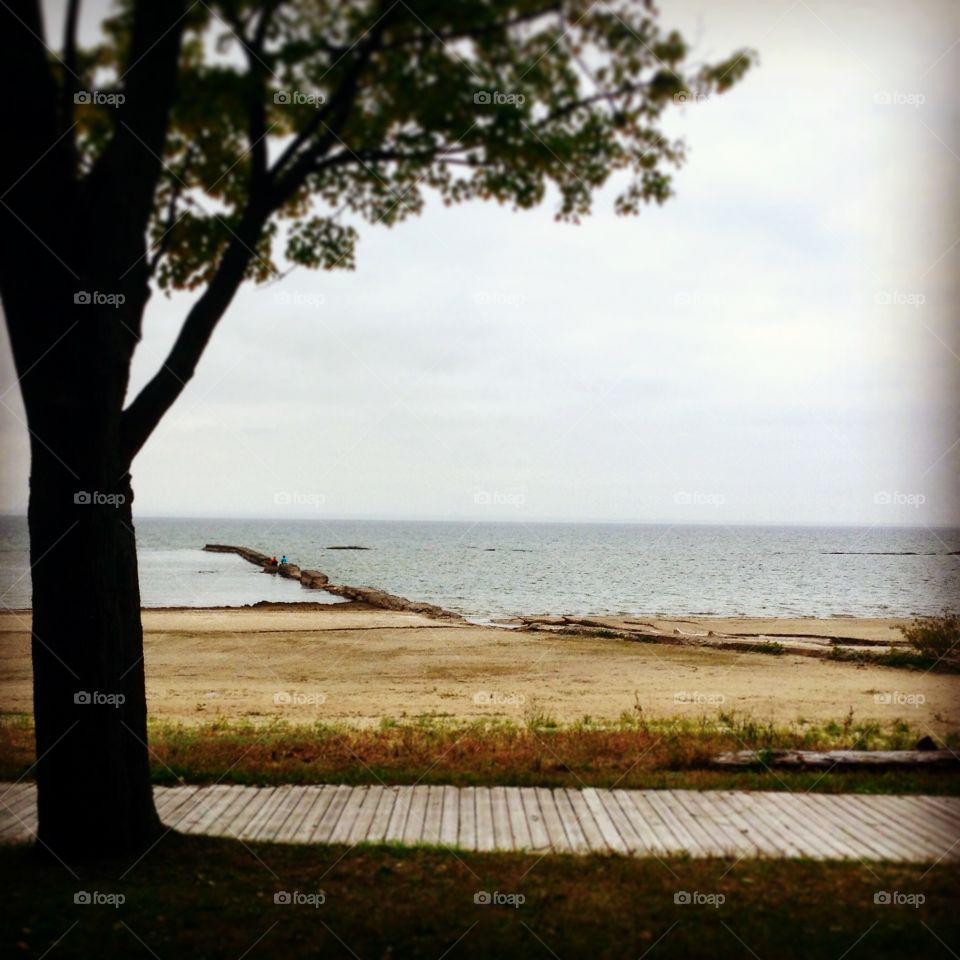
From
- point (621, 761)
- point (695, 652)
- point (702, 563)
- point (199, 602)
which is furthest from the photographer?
point (702, 563)

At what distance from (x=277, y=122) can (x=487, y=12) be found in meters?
1.90

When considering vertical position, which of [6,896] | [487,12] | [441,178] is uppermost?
[487,12]

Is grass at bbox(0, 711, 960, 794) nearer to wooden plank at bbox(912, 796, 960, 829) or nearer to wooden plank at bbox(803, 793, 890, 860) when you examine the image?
wooden plank at bbox(912, 796, 960, 829)

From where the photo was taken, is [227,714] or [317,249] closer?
[317,249]

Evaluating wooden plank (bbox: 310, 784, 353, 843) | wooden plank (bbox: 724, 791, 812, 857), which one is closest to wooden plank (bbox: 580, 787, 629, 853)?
wooden plank (bbox: 724, 791, 812, 857)

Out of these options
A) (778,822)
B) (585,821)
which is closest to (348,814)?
(585,821)

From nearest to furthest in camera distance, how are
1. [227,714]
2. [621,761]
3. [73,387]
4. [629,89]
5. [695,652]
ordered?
[73,387] → [629,89] → [621,761] → [227,714] → [695,652]

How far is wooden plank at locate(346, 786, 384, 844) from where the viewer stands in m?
6.60

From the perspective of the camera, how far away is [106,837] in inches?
229

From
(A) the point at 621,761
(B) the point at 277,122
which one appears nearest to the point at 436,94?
(B) the point at 277,122

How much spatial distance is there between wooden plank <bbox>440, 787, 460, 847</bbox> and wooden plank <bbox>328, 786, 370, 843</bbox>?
76cm

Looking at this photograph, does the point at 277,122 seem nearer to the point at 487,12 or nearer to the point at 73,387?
the point at 487,12

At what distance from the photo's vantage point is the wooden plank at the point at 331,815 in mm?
6580

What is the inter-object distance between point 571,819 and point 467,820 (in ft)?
2.96
